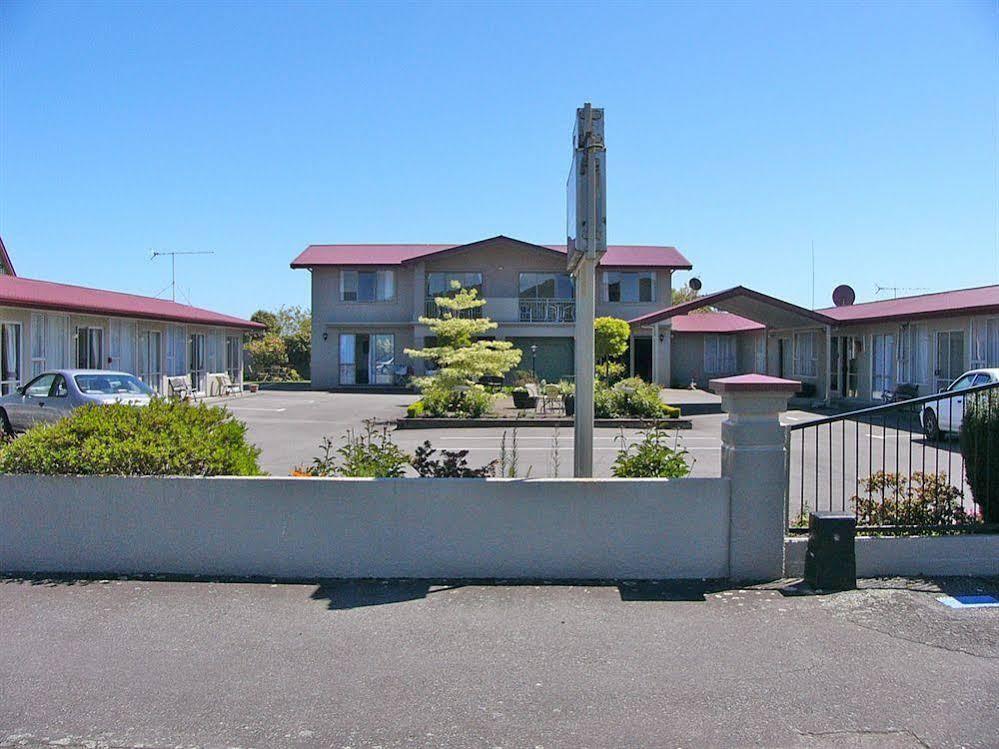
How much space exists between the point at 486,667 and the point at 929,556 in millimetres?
3839

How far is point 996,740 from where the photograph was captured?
3844mm

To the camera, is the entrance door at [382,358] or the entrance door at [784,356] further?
the entrance door at [382,358]

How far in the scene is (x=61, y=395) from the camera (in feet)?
51.9

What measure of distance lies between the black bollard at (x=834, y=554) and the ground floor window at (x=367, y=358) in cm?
3230

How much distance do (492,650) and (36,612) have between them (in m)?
3.21

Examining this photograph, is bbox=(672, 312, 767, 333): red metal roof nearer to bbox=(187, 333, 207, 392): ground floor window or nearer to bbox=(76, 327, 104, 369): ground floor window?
bbox=(187, 333, 207, 392): ground floor window

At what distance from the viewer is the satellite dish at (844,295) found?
35312mm

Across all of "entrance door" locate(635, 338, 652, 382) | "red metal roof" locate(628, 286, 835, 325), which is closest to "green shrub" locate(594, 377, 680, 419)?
"red metal roof" locate(628, 286, 835, 325)

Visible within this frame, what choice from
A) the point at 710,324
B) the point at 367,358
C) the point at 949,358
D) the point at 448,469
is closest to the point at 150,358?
the point at 367,358

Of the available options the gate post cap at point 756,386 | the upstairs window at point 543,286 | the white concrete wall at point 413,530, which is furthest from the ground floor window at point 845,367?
the white concrete wall at point 413,530

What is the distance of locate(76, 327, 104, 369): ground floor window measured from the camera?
2339 centimetres

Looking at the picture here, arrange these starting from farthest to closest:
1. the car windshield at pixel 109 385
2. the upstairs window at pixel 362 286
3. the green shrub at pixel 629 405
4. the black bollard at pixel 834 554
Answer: the upstairs window at pixel 362 286, the green shrub at pixel 629 405, the car windshield at pixel 109 385, the black bollard at pixel 834 554

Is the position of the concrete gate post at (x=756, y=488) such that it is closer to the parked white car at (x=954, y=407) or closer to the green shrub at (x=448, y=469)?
the green shrub at (x=448, y=469)

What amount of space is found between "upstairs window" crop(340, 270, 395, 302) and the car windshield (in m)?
21.5
